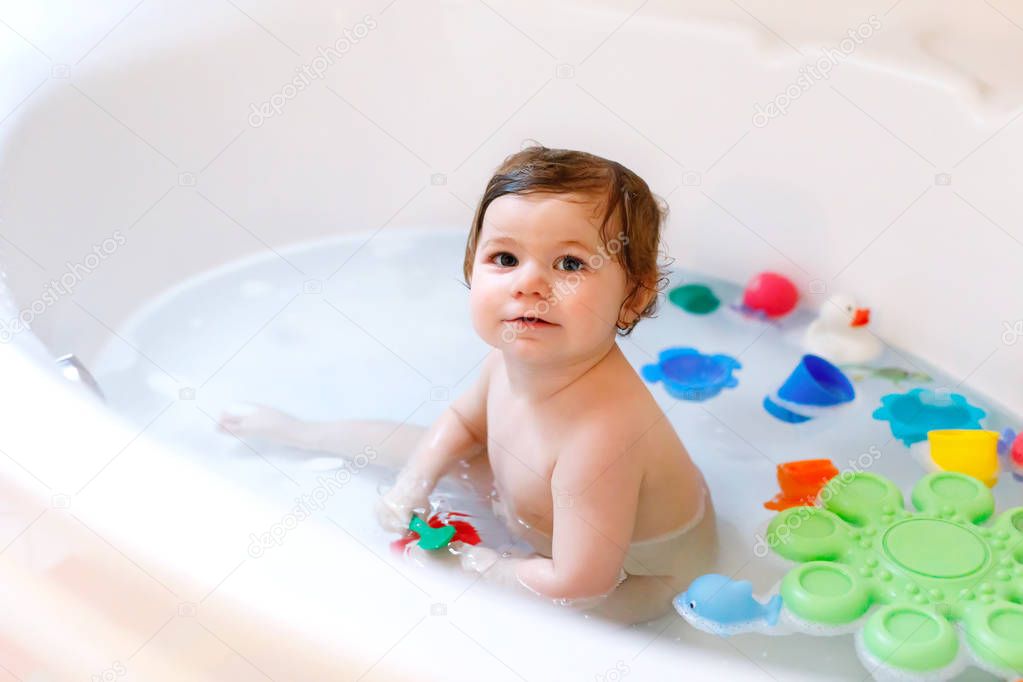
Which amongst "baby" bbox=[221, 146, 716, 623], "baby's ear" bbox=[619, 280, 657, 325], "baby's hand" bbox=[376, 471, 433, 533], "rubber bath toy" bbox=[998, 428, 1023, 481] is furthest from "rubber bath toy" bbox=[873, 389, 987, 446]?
"baby's hand" bbox=[376, 471, 433, 533]

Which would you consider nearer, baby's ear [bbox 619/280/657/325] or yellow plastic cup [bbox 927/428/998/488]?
baby's ear [bbox 619/280/657/325]

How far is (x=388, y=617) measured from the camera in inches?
27.1

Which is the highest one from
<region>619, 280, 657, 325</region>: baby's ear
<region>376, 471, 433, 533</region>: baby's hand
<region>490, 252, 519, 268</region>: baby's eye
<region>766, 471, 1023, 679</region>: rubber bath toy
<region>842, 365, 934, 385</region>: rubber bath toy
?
<region>490, 252, 519, 268</region>: baby's eye

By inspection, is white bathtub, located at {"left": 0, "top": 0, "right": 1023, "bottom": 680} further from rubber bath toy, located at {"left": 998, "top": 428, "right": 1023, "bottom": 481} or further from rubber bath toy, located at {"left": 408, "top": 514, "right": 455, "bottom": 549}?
rubber bath toy, located at {"left": 408, "top": 514, "right": 455, "bottom": 549}

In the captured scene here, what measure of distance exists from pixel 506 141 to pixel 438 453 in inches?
22.9

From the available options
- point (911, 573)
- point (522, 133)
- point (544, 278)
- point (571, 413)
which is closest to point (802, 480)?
point (911, 573)

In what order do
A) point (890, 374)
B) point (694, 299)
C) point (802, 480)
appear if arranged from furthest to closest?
point (694, 299) → point (890, 374) → point (802, 480)

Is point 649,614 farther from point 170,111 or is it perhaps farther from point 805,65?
point 170,111

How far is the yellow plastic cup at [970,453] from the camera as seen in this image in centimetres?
119

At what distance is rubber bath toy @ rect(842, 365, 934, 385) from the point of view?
1.40 metres

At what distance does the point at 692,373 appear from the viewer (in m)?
1.43

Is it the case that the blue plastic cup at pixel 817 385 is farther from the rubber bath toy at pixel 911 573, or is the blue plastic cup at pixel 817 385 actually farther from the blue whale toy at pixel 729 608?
the blue whale toy at pixel 729 608

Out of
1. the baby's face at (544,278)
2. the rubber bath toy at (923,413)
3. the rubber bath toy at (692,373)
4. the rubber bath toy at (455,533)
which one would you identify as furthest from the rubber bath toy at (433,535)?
the rubber bath toy at (923,413)

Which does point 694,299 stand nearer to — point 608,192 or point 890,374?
point 890,374
